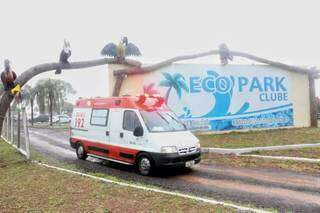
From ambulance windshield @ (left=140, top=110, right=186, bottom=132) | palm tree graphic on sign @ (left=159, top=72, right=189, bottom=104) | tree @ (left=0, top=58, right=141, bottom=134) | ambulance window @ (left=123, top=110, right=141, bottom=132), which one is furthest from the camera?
palm tree graphic on sign @ (left=159, top=72, right=189, bottom=104)

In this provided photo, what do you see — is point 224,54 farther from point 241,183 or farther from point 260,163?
point 241,183

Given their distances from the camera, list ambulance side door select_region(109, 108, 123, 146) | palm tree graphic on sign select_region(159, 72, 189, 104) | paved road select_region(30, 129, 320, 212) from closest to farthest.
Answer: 1. paved road select_region(30, 129, 320, 212)
2. ambulance side door select_region(109, 108, 123, 146)
3. palm tree graphic on sign select_region(159, 72, 189, 104)

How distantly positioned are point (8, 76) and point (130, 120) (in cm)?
451

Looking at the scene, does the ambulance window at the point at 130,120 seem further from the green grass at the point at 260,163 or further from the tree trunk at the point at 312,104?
the tree trunk at the point at 312,104

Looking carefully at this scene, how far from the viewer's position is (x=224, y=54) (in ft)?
61.1

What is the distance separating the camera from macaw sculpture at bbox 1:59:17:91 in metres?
10.8

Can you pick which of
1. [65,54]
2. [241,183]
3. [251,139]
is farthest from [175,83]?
[241,183]

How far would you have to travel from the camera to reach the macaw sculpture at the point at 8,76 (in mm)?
10800

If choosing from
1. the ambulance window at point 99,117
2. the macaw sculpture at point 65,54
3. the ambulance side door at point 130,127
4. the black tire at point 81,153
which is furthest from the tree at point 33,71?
the ambulance side door at point 130,127

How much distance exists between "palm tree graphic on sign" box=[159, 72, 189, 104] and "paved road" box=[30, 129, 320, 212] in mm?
7125

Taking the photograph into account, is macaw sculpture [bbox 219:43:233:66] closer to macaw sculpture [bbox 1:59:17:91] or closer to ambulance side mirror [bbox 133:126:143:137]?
ambulance side mirror [bbox 133:126:143:137]

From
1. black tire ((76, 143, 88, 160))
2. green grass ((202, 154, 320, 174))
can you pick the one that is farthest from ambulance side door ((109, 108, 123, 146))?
green grass ((202, 154, 320, 174))

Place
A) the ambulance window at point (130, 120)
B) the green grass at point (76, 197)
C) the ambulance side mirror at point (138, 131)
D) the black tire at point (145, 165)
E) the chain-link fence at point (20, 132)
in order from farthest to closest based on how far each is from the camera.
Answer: the chain-link fence at point (20, 132) → the ambulance window at point (130, 120) → the ambulance side mirror at point (138, 131) → the black tire at point (145, 165) → the green grass at point (76, 197)

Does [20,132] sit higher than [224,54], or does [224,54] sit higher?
[224,54]
